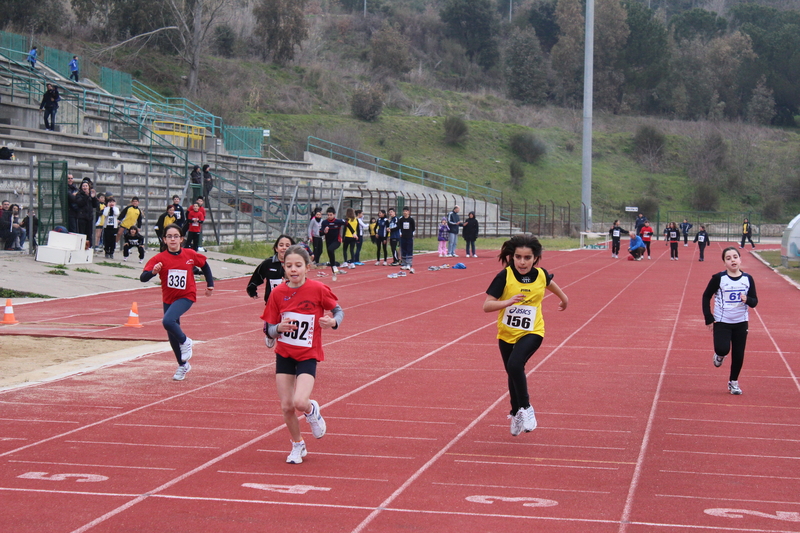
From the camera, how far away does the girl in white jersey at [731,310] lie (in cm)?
943

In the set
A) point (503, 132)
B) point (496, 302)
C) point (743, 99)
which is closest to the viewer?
point (496, 302)

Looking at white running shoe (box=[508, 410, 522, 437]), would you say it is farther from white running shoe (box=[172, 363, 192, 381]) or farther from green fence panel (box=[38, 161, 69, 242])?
green fence panel (box=[38, 161, 69, 242])

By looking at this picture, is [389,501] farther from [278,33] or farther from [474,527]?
[278,33]

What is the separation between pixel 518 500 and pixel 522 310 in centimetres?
192

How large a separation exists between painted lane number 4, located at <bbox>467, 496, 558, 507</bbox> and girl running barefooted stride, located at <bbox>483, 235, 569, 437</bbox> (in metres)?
1.45

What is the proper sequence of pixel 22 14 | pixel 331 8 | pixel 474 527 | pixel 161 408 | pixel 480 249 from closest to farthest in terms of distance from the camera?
1. pixel 474 527
2. pixel 161 408
3. pixel 480 249
4. pixel 22 14
5. pixel 331 8

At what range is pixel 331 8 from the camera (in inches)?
3903

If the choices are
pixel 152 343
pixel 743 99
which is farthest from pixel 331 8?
pixel 152 343

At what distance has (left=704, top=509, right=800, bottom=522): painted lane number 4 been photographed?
5.44 meters

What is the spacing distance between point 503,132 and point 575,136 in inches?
350

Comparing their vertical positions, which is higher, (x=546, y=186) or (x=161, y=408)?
(x=546, y=186)


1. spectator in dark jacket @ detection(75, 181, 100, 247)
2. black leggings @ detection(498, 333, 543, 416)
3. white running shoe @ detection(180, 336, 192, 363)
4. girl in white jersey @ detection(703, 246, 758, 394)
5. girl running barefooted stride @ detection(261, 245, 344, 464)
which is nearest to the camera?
girl running barefooted stride @ detection(261, 245, 344, 464)

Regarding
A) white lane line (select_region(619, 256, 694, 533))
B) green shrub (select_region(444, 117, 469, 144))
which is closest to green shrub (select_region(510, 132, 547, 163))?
green shrub (select_region(444, 117, 469, 144))

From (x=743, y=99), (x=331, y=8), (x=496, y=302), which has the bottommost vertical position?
(x=496, y=302)
